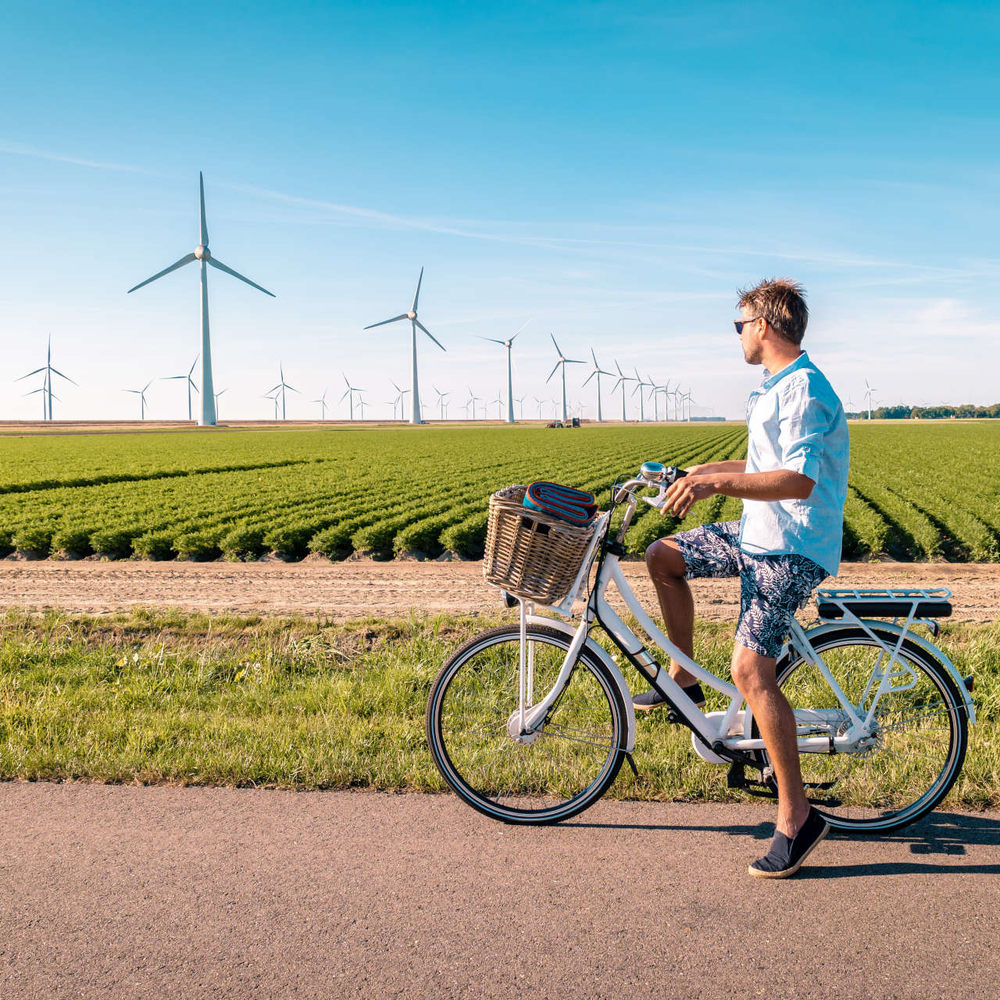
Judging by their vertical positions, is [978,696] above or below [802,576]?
below

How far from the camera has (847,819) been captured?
3711mm

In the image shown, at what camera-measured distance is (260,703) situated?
17.8 ft

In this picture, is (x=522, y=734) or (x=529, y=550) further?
(x=522, y=734)

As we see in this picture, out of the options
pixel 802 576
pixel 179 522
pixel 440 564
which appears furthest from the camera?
pixel 179 522

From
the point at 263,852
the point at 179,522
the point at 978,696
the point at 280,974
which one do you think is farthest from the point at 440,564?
the point at 280,974

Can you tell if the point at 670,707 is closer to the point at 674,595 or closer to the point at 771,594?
the point at 674,595

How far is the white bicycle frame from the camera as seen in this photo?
12.1ft

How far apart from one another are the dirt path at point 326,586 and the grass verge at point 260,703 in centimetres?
112

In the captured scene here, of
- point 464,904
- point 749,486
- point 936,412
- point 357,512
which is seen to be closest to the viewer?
point 464,904

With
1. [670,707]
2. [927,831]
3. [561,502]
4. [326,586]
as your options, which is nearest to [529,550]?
[561,502]

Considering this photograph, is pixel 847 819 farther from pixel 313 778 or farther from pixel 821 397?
pixel 313 778

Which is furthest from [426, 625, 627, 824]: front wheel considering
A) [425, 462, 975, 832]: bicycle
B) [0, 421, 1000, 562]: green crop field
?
[0, 421, 1000, 562]: green crop field

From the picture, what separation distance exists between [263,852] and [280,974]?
2.78 feet

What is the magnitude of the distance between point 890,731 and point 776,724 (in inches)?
29.1
